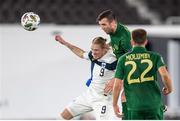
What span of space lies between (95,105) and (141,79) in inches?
81.0

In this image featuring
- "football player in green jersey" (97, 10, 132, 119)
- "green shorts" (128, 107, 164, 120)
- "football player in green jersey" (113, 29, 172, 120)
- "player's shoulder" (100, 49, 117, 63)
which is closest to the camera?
"football player in green jersey" (113, 29, 172, 120)

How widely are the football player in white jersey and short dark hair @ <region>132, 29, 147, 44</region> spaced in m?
1.71

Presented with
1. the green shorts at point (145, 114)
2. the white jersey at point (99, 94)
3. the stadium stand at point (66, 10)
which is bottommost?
the green shorts at point (145, 114)

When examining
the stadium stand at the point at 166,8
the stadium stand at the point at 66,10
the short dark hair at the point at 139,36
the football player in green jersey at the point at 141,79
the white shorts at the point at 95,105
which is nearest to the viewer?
the short dark hair at the point at 139,36

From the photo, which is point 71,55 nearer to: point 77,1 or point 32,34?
point 32,34

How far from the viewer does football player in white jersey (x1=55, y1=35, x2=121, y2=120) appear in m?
14.2

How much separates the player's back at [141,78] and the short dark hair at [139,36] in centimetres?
10

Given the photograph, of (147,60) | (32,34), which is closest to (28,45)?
(32,34)

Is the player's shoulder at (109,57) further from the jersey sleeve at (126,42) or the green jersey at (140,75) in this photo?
the green jersey at (140,75)

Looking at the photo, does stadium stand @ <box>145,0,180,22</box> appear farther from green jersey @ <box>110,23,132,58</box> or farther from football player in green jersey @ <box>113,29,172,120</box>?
football player in green jersey @ <box>113,29,172,120</box>

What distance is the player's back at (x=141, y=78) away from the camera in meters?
12.5

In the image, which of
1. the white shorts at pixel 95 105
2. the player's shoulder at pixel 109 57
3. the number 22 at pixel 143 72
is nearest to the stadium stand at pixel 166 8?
the white shorts at pixel 95 105

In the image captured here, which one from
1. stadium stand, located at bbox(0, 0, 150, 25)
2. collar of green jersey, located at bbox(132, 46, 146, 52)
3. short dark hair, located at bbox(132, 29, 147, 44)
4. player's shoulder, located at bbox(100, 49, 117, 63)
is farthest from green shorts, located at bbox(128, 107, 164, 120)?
stadium stand, located at bbox(0, 0, 150, 25)

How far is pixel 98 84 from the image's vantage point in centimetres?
1441
